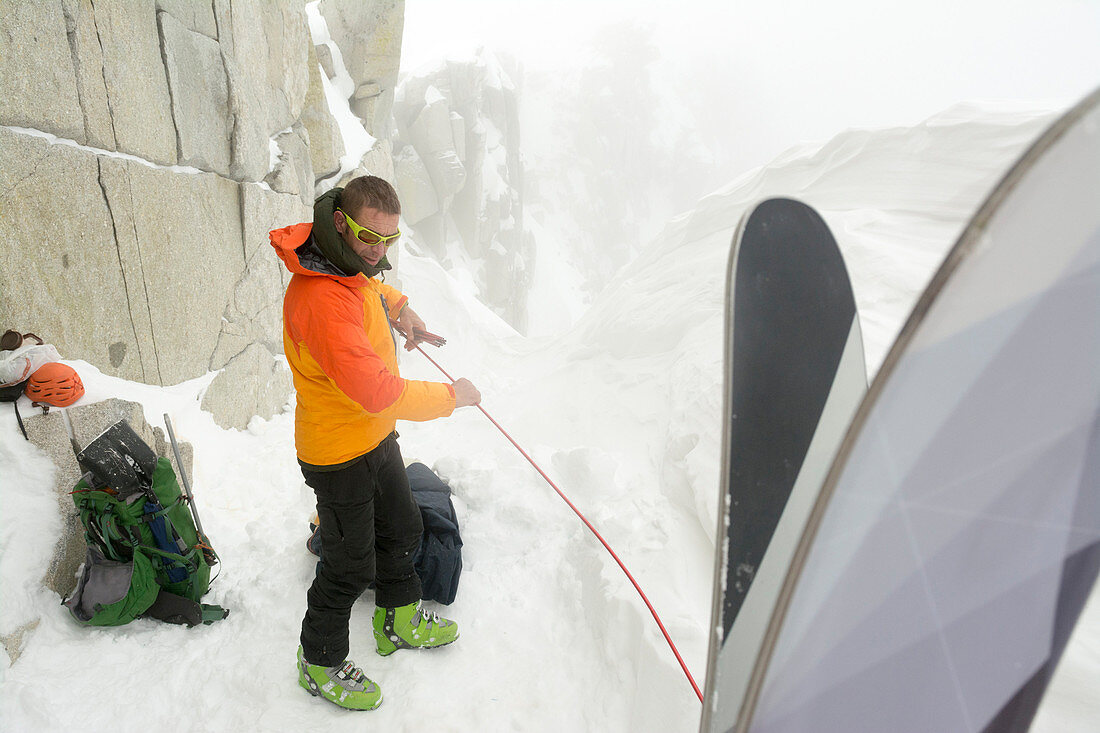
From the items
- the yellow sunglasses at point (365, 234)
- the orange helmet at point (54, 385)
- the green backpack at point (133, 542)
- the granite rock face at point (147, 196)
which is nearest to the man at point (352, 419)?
the yellow sunglasses at point (365, 234)

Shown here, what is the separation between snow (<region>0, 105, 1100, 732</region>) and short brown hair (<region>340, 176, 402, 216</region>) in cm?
160

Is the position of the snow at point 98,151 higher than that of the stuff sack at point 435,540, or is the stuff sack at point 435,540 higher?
the snow at point 98,151

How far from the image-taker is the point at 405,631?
2.40m

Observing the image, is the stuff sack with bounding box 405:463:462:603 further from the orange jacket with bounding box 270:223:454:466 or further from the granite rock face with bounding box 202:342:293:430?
the granite rock face with bounding box 202:342:293:430

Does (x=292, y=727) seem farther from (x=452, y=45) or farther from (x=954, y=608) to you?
(x=452, y=45)

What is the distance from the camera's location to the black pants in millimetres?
1982

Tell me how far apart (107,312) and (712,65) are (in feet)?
250

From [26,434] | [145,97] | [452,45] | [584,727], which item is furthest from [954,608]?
[452,45]

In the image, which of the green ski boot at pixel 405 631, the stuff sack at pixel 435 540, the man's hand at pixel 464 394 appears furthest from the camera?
the stuff sack at pixel 435 540

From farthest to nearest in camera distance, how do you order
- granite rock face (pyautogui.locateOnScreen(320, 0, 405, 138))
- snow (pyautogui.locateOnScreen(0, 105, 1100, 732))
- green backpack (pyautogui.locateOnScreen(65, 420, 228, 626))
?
granite rock face (pyautogui.locateOnScreen(320, 0, 405, 138)), green backpack (pyautogui.locateOnScreen(65, 420, 228, 626)), snow (pyautogui.locateOnScreen(0, 105, 1100, 732))

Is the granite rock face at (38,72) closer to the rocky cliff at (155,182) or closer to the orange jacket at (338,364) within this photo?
the rocky cliff at (155,182)

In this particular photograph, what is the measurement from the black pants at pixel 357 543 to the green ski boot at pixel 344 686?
65 millimetres

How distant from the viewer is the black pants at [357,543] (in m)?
1.98

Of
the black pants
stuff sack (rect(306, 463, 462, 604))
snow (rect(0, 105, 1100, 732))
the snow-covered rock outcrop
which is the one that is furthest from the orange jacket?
the snow-covered rock outcrop
